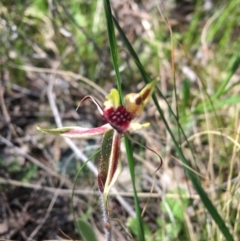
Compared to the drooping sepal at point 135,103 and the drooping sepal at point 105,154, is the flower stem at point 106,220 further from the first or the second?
the drooping sepal at point 135,103

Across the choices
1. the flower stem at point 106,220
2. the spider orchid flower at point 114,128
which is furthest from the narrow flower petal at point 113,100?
the flower stem at point 106,220

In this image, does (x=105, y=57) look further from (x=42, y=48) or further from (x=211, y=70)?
(x=211, y=70)

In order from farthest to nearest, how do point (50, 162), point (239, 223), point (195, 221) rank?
point (50, 162), point (195, 221), point (239, 223)

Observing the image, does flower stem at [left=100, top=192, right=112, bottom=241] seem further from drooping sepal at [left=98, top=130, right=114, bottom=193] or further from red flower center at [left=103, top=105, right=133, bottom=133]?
red flower center at [left=103, top=105, right=133, bottom=133]

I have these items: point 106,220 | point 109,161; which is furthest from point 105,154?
point 106,220

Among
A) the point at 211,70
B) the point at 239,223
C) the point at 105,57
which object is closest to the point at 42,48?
the point at 105,57

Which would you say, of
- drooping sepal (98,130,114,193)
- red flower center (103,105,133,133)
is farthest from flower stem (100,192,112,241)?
red flower center (103,105,133,133)

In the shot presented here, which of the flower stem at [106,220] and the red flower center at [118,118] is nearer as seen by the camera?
the red flower center at [118,118]

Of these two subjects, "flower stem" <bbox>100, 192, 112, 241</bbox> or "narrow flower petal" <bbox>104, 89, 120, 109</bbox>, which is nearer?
"narrow flower petal" <bbox>104, 89, 120, 109</bbox>
